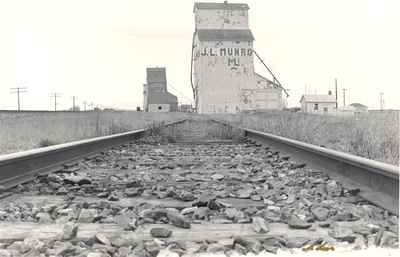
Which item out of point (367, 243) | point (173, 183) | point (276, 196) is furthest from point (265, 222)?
point (173, 183)

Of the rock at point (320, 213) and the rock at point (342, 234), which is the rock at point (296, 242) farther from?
the rock at point (320, 213)

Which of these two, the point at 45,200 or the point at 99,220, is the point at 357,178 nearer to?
the point at 99,220

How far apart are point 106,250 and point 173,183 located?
8.54ft

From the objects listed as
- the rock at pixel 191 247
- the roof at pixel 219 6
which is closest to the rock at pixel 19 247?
the rock at pixel 191 247

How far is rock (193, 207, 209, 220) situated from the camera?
11.4 feet

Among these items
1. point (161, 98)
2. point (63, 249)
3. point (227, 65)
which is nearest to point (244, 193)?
point (63, 249)

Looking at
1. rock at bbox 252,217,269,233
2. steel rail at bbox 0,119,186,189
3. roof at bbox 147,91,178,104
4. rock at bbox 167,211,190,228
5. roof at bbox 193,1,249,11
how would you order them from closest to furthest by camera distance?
1. rock at bbox 252,217,269,233
2. rock at bbox 167,211,190,228
3. steel rail at bbox 0,119,186,189
4. roof at bbox 193,1,249,11
5. roof at bbox 147,91,178,104

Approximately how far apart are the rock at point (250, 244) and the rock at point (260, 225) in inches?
10.2

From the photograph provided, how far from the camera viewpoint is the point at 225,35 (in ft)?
176

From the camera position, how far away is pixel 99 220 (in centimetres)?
336

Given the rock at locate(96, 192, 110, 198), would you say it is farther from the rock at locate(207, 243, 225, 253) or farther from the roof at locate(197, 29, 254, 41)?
the roof at locate(197, 29, 254, 41)

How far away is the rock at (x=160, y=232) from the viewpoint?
9.53 feet

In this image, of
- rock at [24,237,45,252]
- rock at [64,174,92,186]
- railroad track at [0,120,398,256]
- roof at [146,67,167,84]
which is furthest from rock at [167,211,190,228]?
roof at [146,67,167,84]

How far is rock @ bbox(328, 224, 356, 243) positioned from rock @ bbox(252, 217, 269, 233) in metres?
0.39
